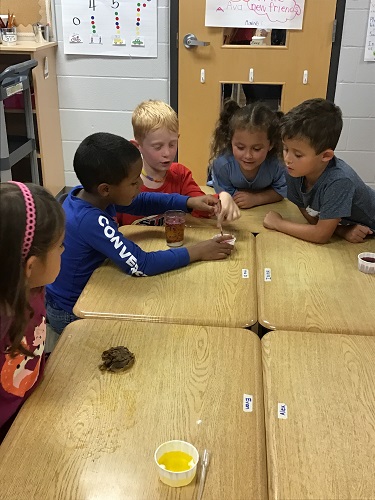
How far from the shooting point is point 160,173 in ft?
7.71

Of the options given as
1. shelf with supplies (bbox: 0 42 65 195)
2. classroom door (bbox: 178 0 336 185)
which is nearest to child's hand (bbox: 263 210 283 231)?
shelf with supplies (bbox: 0 42 65 195)

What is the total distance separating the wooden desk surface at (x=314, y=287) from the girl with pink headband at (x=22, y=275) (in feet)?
1.99

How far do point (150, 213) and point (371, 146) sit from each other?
267 centimetres

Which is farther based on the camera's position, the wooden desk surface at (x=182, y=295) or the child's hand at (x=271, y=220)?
the child's hand at (x=271, y=220)

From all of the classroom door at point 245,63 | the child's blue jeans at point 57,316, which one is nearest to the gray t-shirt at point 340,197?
the child's blue jeans at point 57,316

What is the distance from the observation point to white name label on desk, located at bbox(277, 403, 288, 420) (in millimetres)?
1081

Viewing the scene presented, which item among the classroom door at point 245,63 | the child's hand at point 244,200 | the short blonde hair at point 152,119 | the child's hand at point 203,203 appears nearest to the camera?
the child's hand at point 203,203

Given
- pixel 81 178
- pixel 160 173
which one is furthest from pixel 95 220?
pixel 160 173

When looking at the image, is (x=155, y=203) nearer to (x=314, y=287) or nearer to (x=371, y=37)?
(x=314, y=287)

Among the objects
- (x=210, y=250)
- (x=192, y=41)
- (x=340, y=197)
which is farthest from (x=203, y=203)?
(x=192, y=41)

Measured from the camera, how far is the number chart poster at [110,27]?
394cm

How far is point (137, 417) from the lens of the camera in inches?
42.3

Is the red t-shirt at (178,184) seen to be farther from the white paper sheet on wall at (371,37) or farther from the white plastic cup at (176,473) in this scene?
the white paper sheet on wall at (371,37)

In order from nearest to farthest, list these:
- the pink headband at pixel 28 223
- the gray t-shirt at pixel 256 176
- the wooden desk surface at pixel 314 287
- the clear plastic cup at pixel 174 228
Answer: the pink headband at pixel 28 223 → the wooden desk surface at pixel 314 287 → the clear plastic cup at pixel 174 228 → the gray t-shirt at pixel 256 176
